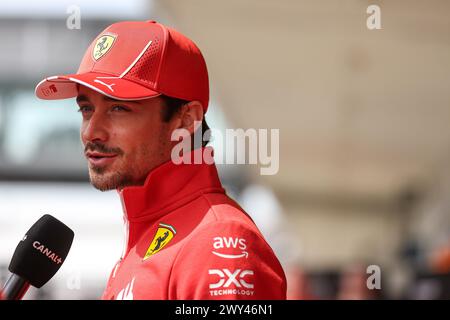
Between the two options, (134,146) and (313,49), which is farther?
(313,49)

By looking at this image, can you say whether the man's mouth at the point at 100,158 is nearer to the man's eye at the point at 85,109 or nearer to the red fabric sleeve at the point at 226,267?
the man's eye at the point at 85,109

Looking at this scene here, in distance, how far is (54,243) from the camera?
1.93 meters

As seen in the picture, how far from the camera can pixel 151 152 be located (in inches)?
79.4

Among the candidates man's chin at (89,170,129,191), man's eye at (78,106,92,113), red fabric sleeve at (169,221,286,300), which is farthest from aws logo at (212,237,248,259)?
man's eye at (78,106,92,113)

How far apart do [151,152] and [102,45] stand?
0.79 feet

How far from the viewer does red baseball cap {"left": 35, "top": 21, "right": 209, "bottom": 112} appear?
1.96m

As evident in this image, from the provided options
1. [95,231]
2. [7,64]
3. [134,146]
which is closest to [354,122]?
Answer: [95,231]

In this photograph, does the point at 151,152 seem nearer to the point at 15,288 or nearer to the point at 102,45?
the point at 102,45

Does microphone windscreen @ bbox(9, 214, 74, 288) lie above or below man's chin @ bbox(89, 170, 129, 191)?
below

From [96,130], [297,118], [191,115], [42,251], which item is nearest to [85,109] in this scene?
[96,130]

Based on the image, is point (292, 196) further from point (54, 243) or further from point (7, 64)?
point (54, 243)

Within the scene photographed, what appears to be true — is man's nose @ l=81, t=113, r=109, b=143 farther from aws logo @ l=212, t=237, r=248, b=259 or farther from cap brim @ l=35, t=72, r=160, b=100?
aws logo @ l=212, t=237, r=248, b=259

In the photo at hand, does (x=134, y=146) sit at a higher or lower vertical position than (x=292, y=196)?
higher
